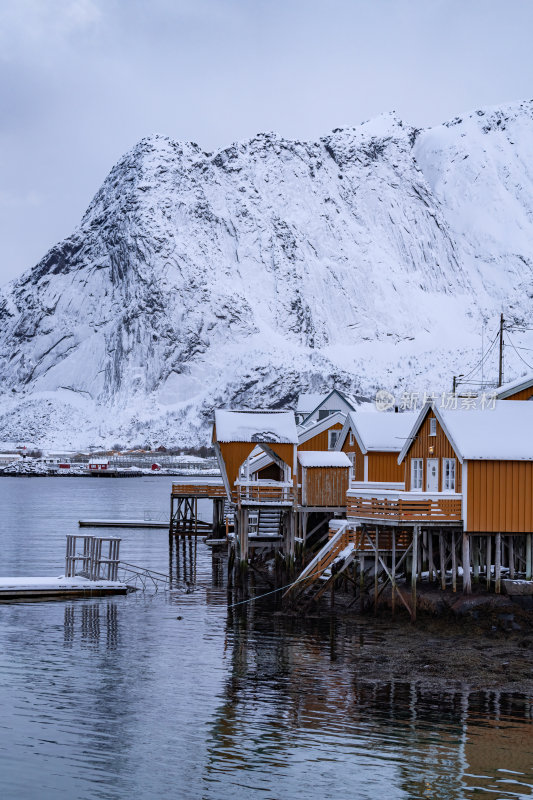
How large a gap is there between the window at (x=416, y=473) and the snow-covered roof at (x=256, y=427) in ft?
34.3

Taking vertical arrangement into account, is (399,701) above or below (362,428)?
below

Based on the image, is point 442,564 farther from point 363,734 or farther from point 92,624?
point 363,734

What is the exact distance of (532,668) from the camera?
1050 inches

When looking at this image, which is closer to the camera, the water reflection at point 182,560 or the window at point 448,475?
the window at point 448,475

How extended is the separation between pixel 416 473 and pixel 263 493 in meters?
8.77

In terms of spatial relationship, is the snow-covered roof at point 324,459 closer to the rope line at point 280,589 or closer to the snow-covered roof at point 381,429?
the snow-covered roof at point 381,429

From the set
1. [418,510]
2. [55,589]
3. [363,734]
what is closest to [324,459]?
[55,589]

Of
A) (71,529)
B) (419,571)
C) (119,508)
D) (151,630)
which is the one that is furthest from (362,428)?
(119,508)

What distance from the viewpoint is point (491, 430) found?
116 feet

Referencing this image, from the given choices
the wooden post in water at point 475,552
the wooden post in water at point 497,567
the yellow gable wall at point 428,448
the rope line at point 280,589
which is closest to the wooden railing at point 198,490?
the rope line at point 280,589

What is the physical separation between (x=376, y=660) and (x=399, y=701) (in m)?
3.95

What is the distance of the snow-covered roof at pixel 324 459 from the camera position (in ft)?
→ 155

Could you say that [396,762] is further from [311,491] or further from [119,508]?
[119,508]

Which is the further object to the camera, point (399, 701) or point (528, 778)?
point (399, 701)
